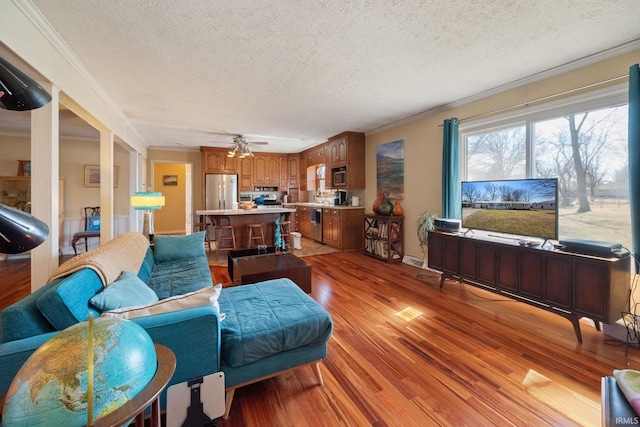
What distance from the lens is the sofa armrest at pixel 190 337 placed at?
48.4 inches

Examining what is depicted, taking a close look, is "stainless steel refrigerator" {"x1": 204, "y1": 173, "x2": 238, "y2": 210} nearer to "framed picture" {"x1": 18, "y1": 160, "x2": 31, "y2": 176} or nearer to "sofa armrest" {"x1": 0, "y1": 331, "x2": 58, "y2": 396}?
"framed picture" {"x1": 18, "y1": 160, "x2": 31, "y2": 176}

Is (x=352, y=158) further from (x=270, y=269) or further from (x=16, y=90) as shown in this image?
(x=16, y=90)

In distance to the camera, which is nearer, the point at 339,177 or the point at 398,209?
the point at 398,209

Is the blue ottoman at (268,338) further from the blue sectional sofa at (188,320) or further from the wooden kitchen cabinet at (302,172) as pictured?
the wooden kitchen cabinet at (302,172)

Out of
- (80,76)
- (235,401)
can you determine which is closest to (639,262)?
(235,401)

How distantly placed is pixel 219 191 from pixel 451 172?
5.54 metres

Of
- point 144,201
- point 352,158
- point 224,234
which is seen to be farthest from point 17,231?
point 352,158

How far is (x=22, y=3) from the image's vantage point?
5.55ft

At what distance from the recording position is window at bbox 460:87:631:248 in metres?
2.37

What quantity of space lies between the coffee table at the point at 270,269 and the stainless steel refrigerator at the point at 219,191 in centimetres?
379

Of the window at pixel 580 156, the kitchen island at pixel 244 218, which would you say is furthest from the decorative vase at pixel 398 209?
the kitchen island at pixel 244 218

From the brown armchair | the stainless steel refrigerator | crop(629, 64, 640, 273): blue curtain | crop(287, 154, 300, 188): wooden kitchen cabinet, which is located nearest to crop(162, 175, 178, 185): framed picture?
the stainless steel refrigerator

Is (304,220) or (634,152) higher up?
(634,152)

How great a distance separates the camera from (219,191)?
6.90 meters
